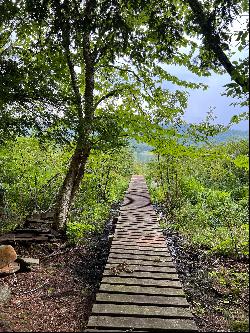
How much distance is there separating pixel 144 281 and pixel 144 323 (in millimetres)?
1394

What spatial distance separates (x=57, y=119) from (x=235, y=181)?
1347 cm

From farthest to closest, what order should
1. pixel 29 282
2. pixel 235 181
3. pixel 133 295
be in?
pixel 235 181, pixel 29 282, pixel 133 295

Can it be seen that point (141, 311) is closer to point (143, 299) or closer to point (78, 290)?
point (143, 299)

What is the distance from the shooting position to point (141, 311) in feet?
15.5

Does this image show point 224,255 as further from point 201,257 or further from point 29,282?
point 29,282

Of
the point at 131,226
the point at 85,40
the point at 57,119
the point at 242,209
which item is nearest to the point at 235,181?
the point at 242,209

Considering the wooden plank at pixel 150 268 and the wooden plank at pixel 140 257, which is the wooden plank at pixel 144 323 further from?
the wooden plank at pixel 140 257

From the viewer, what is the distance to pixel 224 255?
8672mm

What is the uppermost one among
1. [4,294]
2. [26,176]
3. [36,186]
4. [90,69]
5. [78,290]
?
[90,69]

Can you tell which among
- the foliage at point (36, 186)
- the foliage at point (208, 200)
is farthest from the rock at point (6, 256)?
the foliage at point (208, 200)

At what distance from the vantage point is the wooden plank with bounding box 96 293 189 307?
498cm

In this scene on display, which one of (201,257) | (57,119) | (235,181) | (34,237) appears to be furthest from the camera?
(235,181)

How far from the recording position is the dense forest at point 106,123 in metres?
5.21

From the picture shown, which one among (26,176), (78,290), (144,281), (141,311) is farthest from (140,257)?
(26,176)
